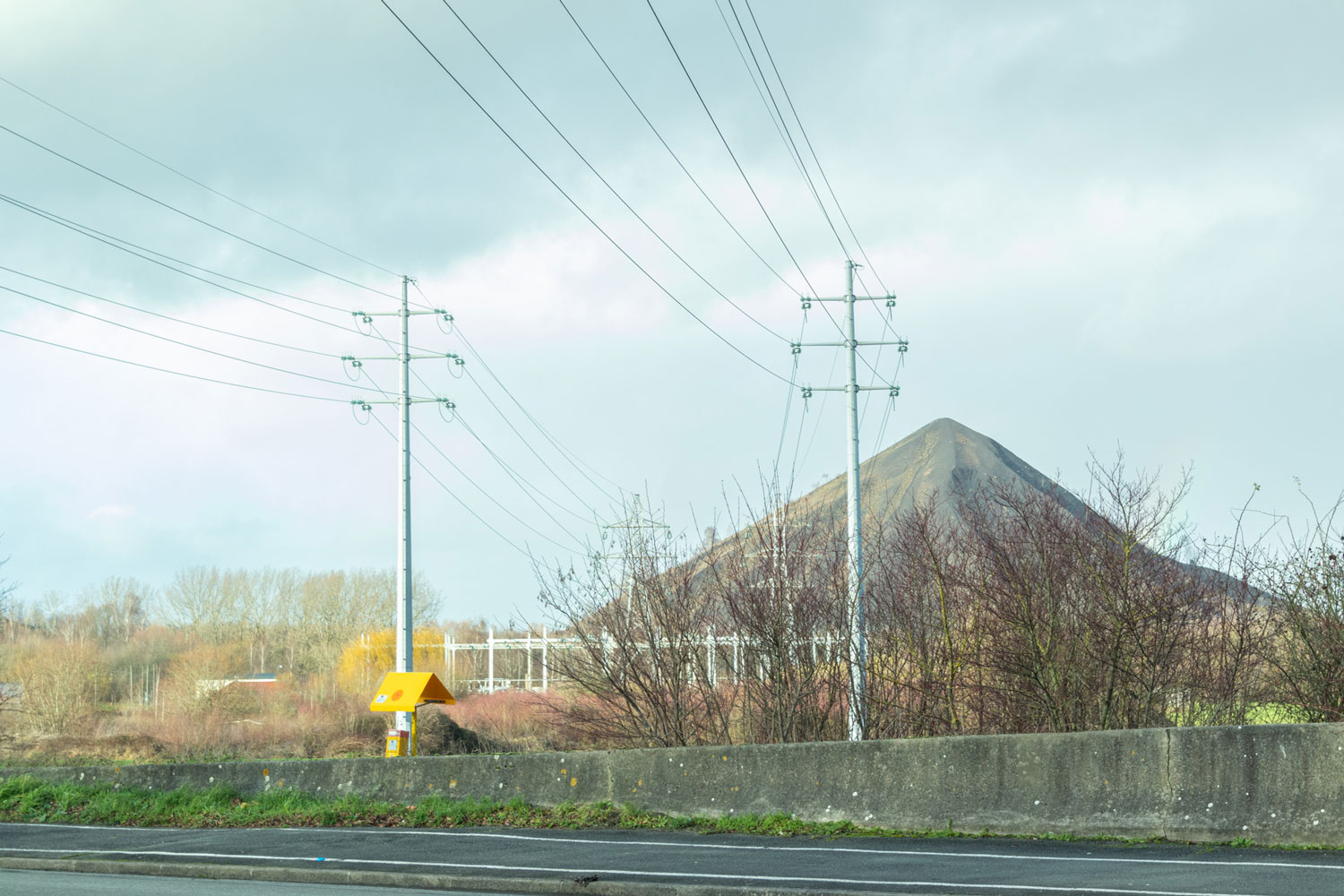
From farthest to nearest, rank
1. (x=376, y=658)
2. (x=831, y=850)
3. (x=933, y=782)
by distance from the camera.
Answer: (x=376, y=658)
(x=933, y=782)
(x=831, y=850)

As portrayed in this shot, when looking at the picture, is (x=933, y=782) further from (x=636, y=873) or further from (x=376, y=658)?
(x=376, y=658)

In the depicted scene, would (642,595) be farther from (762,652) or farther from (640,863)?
(640,863)

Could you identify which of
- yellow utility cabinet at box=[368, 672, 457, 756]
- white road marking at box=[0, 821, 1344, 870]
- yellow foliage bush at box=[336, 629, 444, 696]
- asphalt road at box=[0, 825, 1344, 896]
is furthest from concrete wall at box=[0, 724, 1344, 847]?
yellow foliage bush at box=[336, 629, 444, 696]

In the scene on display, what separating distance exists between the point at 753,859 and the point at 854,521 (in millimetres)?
12516

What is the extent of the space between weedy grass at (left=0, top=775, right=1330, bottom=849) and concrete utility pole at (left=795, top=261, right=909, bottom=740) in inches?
114

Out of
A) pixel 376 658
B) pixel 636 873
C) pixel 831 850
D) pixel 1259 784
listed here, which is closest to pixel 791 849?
pixel 831 850

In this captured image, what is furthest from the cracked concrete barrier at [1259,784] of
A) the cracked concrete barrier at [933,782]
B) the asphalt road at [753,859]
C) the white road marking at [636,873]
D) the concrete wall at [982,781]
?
the white road marking at [636,873]

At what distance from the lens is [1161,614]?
41.0 ft

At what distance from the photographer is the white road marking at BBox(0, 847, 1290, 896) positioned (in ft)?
25.8

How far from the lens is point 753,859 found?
9617 mm

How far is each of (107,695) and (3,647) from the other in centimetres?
478

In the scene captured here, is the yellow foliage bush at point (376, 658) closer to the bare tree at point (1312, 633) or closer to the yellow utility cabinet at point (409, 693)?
the yellow utility cabinet at point (409, 693)

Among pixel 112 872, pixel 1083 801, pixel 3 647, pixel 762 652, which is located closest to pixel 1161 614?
pixel 1083 801

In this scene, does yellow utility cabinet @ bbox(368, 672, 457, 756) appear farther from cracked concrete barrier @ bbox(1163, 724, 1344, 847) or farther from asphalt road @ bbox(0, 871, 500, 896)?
cracked concrete barrier @ bbox(1163, 724, 1344, 847)
